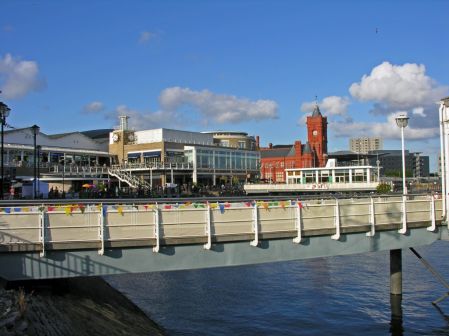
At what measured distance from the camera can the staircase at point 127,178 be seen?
3024 inches

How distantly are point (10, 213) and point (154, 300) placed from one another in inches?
375

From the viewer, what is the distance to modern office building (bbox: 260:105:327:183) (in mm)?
148500

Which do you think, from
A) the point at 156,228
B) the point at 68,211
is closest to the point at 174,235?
the point at 156,228

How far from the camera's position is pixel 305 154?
5851 inches

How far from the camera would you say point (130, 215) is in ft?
46.1

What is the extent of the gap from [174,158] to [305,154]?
69090 millimetres

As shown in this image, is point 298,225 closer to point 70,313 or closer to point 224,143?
point 70,313

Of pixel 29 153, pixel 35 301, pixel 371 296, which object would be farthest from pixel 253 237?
Answer: pixel 29 153

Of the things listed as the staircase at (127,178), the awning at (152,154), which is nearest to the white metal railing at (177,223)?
the staircase at (127,178)

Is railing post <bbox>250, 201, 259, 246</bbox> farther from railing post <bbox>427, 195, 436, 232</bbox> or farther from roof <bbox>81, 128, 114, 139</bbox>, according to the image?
roof <bbox>81, 128, 114, 139</bbox>

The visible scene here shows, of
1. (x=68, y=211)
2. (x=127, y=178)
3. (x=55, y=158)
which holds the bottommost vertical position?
(x=68, y=211)

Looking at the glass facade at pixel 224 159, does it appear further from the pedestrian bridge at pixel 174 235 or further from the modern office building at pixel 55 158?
the pedestrian bridge at pixel 174 235

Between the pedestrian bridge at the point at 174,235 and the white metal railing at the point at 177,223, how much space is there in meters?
0.03

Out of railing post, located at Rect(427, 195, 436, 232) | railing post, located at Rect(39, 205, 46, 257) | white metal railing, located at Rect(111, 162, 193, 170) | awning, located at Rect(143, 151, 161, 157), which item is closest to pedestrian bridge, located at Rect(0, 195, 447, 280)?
railing post, located at Rect(39, 205, 46, 257)
